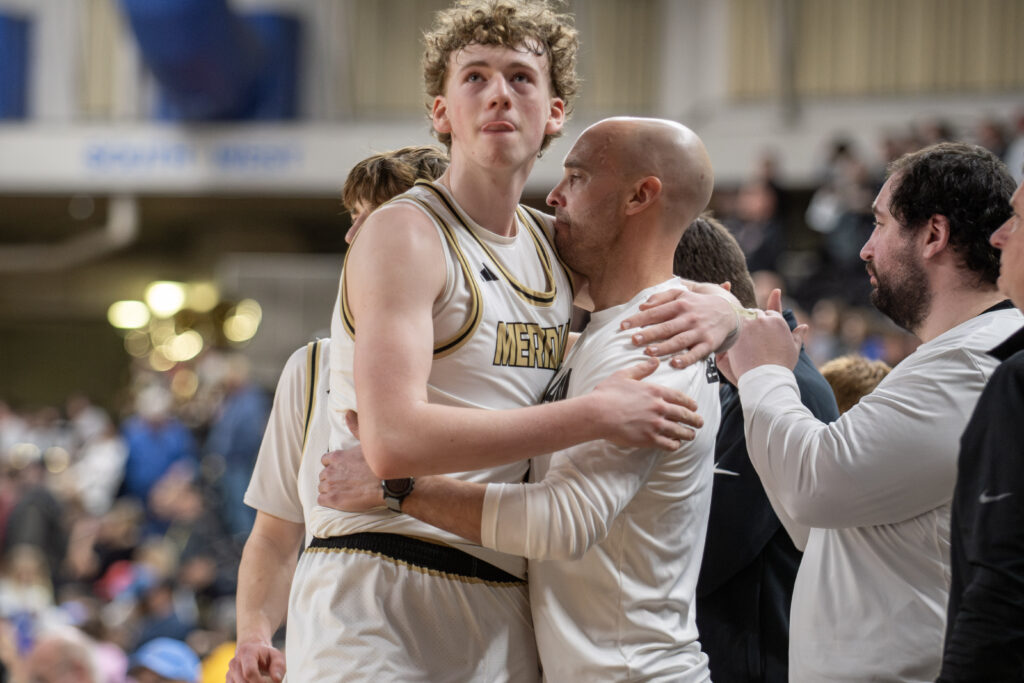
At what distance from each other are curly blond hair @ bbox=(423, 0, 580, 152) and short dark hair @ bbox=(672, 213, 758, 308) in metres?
0.74

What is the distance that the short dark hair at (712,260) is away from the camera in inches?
128

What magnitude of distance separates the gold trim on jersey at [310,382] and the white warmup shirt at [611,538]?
0.64 meters

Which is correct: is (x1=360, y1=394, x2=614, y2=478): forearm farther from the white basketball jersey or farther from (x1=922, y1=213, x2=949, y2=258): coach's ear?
(x1=922, y1=213, x2=949, y2=258): coach's ear

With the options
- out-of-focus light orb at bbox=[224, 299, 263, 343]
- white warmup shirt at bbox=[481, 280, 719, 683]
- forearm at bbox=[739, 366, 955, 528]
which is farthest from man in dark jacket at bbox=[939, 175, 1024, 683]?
out-of-focus light orb at bbox=[224, 299, 263, 343]

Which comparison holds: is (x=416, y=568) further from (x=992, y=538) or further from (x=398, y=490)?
(x=992, y=538)

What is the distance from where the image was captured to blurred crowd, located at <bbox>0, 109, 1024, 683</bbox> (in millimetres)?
7508

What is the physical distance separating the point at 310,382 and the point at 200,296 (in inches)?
672

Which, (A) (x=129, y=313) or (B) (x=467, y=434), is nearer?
(B) (x=467, y=434)

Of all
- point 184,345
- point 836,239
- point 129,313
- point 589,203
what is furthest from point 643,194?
point 129,313

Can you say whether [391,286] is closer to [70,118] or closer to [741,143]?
[741,143]

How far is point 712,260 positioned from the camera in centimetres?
325

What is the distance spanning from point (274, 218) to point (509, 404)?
15986mm

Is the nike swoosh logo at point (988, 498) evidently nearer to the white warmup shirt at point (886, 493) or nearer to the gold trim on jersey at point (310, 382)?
the white warmup shirt at point (886, 493)

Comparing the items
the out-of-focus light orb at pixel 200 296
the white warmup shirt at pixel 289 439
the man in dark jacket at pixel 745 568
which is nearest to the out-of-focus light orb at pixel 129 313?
the out-of-focus light orb at pixel 200 296
